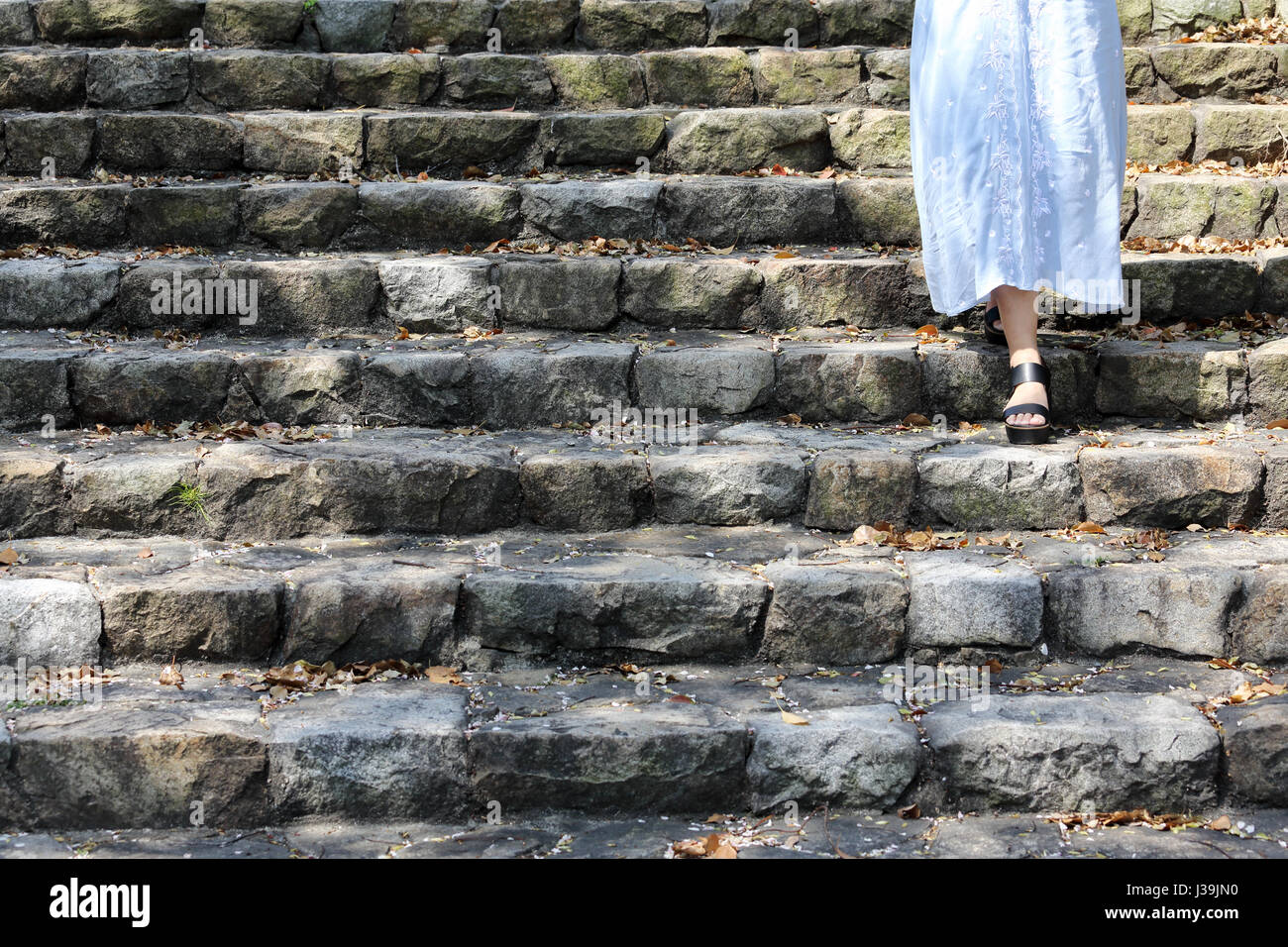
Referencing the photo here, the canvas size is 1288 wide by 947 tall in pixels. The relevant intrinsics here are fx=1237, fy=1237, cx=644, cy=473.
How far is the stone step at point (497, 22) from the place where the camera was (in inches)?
182

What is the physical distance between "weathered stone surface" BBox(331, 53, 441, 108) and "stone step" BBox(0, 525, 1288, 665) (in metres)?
2.34

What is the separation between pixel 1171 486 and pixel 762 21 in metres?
2.69

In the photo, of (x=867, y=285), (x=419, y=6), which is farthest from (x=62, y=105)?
(x=867, y=285)

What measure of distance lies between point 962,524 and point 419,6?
303 cm

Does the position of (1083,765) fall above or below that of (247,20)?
below

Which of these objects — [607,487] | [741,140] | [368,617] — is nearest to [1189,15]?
[741,140]

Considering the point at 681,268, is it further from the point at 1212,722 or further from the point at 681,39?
the point at 1212,722

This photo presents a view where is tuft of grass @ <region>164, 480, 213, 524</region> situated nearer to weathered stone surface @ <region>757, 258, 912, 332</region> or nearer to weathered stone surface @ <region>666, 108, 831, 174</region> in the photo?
weathered stone surface @ <region>757, 258, 912, 332</region>

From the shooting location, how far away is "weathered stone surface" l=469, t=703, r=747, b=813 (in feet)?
7.70

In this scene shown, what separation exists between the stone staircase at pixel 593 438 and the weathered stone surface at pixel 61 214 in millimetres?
15

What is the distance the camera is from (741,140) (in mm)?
4297
